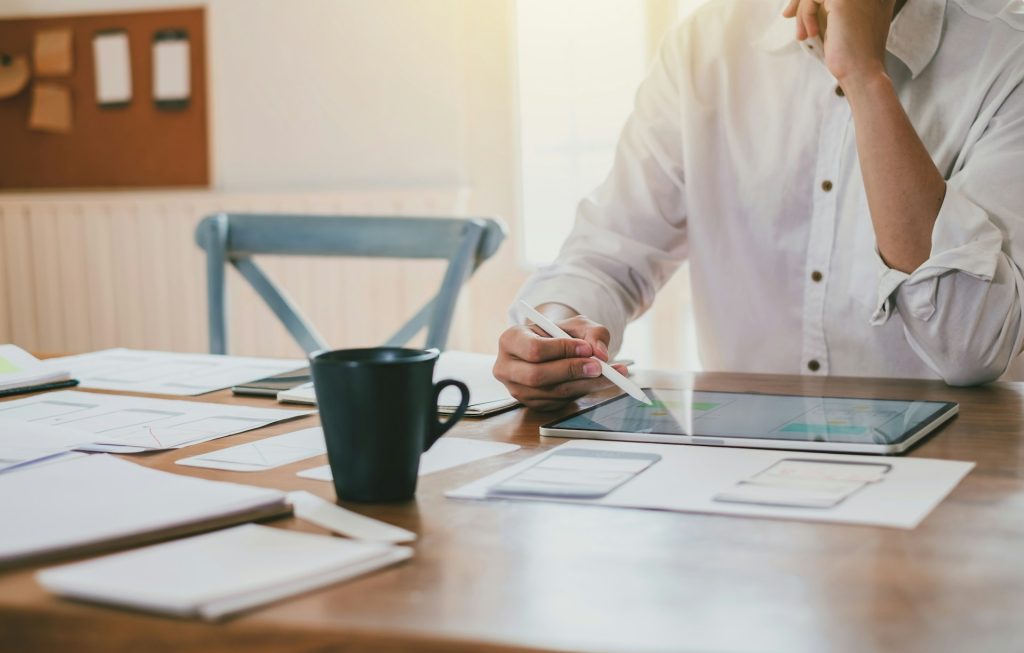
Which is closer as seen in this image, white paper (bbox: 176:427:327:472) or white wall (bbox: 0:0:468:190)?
white paper (bbox: 176:427:327:472)

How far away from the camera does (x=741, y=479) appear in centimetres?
67

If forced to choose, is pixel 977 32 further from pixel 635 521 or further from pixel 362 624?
pixel 362 624

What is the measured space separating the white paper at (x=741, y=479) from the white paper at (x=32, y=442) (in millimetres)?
320

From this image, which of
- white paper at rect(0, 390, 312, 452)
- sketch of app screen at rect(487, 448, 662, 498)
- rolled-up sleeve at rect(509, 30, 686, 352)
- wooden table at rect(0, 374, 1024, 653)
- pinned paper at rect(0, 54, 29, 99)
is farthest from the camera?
pinned paper at rect(0, 54, 29, 99)

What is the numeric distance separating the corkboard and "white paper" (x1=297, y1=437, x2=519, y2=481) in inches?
112

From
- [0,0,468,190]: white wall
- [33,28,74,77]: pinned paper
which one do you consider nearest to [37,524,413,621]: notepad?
[0,0,468,190]: white wall

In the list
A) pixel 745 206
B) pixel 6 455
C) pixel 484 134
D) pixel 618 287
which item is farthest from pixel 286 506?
pixel 484 134

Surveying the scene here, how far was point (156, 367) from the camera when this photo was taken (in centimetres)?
129

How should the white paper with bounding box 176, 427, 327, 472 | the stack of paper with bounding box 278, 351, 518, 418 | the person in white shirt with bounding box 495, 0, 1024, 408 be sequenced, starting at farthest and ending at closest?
the person in white shirt with bounding box 495, 0, 1024, 408
the stack of paper with bounding box 278, 351, 518, 418
the white paper with bounding box 176, 427, 327, 472

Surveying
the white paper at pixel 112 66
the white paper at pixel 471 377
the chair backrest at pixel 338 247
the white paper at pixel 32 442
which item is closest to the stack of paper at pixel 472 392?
the white paper at pixel 471 377

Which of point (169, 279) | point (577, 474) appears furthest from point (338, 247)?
point (169, 279)

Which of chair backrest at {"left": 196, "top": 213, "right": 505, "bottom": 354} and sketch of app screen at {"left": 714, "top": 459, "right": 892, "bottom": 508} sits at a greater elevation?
chair backrest at {"left": 196, "top": 213, "right": 505, "bottom": 354}

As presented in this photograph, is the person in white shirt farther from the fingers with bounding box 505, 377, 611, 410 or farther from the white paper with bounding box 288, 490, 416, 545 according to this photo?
the white paper with bounding box 288, 490, 416, 545

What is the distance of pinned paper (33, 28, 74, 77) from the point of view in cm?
348
